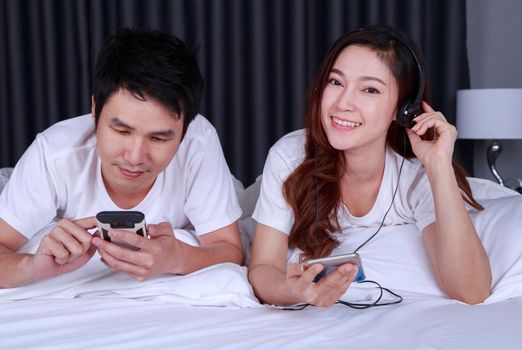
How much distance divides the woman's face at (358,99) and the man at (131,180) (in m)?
0.34

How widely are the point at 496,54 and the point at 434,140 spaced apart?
2.04m

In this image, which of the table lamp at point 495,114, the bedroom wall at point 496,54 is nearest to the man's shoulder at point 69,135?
the table lamp at point 495,114

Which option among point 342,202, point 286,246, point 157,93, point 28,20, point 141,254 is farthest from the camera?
point 28,20

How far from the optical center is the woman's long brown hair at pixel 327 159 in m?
1.60

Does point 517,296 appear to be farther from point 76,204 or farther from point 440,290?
point 76,204

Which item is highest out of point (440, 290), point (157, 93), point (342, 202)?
point (157, 93)

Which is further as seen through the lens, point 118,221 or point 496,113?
point 496,113

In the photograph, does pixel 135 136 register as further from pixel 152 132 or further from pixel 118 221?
pixel 118 221

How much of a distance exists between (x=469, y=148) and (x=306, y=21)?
1.10 m

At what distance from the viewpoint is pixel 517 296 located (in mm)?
1409

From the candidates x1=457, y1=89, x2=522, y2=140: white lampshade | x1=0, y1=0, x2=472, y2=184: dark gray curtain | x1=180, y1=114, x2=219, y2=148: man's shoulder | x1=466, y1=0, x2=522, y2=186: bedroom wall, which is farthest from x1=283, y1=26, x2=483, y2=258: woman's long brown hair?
x1=466, y1=0, x2=522, y2=186: bedroom wall

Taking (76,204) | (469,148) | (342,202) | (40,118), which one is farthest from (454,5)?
(76,204)

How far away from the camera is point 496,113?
2936 mm

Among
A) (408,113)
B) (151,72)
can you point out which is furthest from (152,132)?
(408,113)
